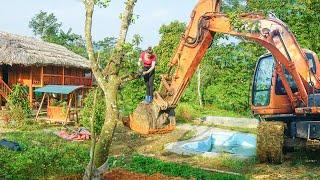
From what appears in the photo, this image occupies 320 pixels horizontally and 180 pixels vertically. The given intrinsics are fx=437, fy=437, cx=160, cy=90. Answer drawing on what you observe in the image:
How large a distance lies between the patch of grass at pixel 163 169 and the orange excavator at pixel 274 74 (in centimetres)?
223

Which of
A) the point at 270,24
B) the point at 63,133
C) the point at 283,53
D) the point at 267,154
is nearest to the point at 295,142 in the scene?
the point at 267,154

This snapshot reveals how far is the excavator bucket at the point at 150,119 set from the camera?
1474cm

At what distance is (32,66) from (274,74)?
19689 mm

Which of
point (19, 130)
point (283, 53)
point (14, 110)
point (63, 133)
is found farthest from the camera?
point (14, 110)

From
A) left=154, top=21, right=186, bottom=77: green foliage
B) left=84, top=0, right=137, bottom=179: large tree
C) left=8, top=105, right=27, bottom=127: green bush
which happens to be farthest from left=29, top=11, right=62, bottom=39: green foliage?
left=84, top=0, right=137, bottom=179: large tree

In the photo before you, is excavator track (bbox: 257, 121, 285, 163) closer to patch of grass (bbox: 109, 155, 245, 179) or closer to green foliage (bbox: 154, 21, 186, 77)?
patch of grass (bbox: 109, 155, 245, 179)

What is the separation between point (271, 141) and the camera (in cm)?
1059

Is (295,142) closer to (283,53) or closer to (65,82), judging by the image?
(283,53)

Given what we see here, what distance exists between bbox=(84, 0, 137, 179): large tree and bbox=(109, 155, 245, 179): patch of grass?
2434 millimetres

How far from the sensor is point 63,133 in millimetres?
15961

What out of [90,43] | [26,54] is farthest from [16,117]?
[90,43]

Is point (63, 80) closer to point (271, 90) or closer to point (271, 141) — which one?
point (271, 90)

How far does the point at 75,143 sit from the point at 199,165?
486 cm

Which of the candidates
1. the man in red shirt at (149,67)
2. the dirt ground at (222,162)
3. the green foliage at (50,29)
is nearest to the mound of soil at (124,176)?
the dirt ground at (222,162)
